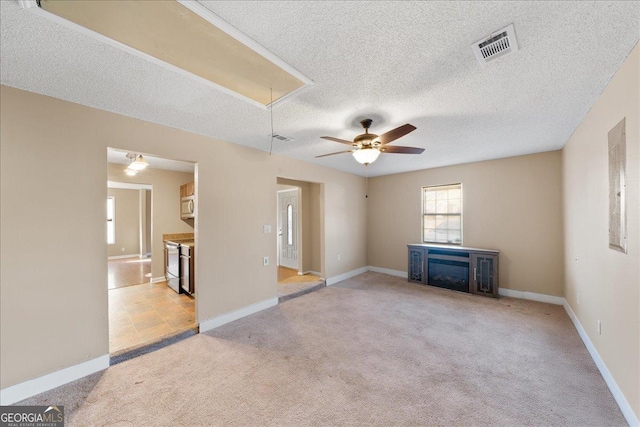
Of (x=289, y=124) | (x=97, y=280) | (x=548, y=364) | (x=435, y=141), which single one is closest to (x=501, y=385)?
(x=548, y=364)

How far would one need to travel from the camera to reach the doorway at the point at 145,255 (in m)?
2.95

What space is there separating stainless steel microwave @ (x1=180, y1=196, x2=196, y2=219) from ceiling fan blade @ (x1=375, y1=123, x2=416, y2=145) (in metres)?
3.97

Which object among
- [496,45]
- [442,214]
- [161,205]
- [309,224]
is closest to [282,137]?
[496,45]

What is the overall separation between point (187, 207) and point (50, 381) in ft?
11.6

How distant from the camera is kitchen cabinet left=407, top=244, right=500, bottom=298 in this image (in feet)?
14.3

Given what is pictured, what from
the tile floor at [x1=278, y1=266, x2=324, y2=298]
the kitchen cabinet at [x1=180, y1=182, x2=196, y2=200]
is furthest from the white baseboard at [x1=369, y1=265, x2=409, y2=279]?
the kitchen cabinet at [x1=180, y1=182, x2=196, y2=200]

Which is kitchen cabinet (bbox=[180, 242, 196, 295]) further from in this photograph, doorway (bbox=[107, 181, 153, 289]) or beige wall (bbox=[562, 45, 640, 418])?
beige wall (bbox=[562, 45, 640, 418])

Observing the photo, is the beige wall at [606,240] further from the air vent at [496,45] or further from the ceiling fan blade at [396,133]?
the ceiling fan blade at [396,133]

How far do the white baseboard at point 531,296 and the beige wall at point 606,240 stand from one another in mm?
631

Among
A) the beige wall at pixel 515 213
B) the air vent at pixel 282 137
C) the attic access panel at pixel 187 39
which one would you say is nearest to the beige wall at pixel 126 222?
the air vent at pixel 282 137

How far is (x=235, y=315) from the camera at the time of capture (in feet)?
11.4

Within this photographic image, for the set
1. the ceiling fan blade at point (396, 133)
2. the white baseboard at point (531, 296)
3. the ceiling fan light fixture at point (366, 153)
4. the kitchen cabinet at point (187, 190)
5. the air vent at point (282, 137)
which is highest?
the air vent at point (282, 137)

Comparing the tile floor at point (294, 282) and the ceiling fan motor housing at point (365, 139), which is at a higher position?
the ceiling fan motor housing at point (365, 139)

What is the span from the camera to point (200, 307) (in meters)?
3.11
